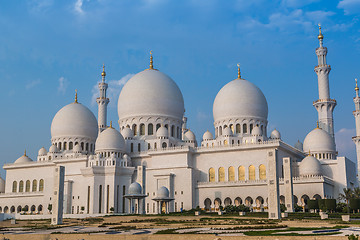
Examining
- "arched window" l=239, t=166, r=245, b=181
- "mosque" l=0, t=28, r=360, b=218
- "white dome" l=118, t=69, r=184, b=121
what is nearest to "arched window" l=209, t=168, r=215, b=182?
"mosque" l=0, t=28, r=360, b=218

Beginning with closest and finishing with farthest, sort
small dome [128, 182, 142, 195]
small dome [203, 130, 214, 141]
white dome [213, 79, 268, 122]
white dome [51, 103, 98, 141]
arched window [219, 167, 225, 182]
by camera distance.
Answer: small dome [128, 182, 142, 195]
arched window [219, 167, 225, 182]
white dome [213, 79, 268, 122]
small dome [203, 130, 214, 141]
white dome [51, 103, 98, 141]

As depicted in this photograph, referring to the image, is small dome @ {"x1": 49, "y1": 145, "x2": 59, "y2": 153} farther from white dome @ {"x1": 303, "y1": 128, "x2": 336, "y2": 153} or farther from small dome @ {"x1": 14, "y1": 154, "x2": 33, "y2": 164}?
white dome @ {"x1": 303, "y1": 128, "x2": 336, "y2": 153}

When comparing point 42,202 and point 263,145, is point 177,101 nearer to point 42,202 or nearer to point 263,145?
point 263,145

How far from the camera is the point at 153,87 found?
57.2 metres

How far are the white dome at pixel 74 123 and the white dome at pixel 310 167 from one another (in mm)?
29038

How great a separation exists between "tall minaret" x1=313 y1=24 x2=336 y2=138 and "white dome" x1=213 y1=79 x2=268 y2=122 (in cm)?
669

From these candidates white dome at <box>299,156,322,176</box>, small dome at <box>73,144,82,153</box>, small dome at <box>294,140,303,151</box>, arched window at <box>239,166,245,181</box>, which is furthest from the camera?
small dome at <box>294,140,303,151</box>

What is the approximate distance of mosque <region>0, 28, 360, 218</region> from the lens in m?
47.4

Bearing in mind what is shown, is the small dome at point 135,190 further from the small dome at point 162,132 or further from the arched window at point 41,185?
the arched window at point 41,185

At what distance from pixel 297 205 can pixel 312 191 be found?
113 inches

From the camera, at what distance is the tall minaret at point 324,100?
54781 millimetres

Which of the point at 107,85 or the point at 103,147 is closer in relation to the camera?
the point at 103,147

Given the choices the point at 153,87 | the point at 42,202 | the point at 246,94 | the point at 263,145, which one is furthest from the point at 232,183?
the point at 42,202

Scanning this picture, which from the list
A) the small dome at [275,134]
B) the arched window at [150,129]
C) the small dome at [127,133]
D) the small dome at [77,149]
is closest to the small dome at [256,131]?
the small dome at [275,134]
